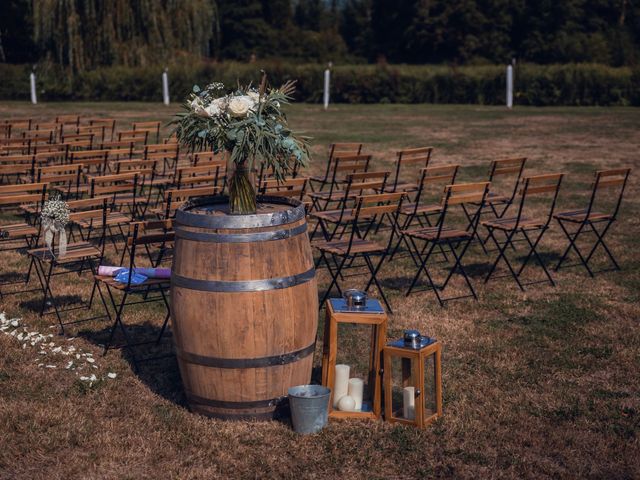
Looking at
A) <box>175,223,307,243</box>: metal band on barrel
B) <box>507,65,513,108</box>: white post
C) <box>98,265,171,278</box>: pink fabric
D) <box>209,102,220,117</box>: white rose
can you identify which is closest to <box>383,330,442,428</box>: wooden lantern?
<box>175,223,307,243</box>: metal band on barrel

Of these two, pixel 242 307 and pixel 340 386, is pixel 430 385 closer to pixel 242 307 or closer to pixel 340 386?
pixel 340 386

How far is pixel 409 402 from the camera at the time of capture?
6078 mm

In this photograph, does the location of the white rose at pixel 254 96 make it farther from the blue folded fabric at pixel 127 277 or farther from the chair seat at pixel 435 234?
the chair seat at pixel 435 234

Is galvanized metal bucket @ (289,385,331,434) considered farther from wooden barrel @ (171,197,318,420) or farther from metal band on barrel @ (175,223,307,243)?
metal band on barrel @ (175,223,307,243)

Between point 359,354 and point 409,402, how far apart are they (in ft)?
4.21

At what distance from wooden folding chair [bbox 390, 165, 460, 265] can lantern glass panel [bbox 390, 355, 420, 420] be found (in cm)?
351

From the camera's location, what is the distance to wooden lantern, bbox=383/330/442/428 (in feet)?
19.6

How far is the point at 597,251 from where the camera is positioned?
11.1 metres

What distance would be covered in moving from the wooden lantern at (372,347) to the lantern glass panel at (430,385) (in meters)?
0.29

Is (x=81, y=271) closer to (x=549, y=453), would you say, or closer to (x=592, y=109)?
(x=549, y=453)

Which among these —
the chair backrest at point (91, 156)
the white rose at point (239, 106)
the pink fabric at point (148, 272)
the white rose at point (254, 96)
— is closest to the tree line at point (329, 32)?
the chair backrest at point (91, 156)

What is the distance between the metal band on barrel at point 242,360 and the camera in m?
5.94

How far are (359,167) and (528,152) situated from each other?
9.61 meters

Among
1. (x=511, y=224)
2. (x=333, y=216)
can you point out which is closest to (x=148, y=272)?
(x=333, y=216)
